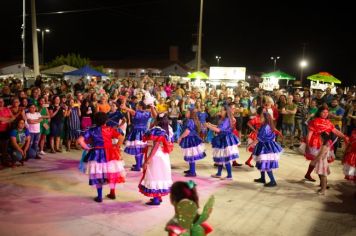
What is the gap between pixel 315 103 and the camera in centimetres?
1222

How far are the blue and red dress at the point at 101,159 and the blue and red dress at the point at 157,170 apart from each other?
0.58 metres

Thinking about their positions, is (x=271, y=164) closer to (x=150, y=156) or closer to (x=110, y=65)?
(x=150, y=156)

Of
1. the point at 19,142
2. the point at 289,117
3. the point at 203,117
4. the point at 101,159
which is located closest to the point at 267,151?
the point at 101,159

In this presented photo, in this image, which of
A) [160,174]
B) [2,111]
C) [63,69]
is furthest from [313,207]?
[63,69]

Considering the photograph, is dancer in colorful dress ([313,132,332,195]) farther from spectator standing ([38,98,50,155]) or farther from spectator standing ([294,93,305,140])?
spectator standing ([38,98,50,155])

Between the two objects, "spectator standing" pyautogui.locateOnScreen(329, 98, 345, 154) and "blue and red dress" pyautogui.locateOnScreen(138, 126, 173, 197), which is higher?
"spectator standing" pyautogui.locateOnScreen(329, 98, 345, 154)

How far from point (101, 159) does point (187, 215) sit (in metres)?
3.63

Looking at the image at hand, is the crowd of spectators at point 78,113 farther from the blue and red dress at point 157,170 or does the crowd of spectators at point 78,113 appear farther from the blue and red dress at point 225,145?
the blue and red dress at point 157,170

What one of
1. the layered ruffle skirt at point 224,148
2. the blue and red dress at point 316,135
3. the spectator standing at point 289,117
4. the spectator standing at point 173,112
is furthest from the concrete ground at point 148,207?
the spectator standing at point 173,112

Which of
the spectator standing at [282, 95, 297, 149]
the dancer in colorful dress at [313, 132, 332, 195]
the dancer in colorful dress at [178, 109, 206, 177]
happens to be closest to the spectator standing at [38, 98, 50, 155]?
the dancer in colorful dress at [178, 109, 206, 177]

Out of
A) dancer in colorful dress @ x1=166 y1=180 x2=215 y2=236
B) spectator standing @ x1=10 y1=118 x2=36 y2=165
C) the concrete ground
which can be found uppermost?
dancer in colorful dress @ x1=166 y1=180 x2=215 y2=236

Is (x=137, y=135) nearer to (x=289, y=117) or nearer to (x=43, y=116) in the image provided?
(x=43, y=116)

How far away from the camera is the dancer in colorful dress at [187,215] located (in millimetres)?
2938

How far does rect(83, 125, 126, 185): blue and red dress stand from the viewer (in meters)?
6.26
